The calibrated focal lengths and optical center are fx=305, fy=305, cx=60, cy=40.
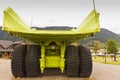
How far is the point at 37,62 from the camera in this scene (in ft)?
31.8

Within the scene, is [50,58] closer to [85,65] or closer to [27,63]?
[27,63]

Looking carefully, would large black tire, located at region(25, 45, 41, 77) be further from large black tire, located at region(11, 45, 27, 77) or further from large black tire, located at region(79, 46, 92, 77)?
large black tire, located at region(79, 46, 92, 77)

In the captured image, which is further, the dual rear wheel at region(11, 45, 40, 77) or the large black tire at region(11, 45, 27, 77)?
the large black tire at region(11, 45, 27, 77)

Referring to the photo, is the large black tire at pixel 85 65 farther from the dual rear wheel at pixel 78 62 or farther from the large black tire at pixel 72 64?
the large black tire at pixel 72 64

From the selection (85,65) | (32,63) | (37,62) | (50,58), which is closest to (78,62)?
(85,65)

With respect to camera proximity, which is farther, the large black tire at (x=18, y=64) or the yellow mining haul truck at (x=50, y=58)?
the large black tire at (x=18, y=64)

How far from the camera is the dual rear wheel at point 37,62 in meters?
9.63

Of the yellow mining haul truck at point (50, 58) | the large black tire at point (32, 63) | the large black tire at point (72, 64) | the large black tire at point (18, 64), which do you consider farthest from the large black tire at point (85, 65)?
the large black tire at point (18, 64)

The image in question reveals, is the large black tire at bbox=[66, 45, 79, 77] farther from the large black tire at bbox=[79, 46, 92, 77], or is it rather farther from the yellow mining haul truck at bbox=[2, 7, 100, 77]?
the large black tire at bbox=[79, 46, 92, 77]

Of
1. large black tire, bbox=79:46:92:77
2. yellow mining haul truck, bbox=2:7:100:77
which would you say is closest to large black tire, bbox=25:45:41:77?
yellow mining haul truck, bbox=2:7:100:77

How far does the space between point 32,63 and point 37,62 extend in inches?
6.9

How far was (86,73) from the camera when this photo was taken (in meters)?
9.80

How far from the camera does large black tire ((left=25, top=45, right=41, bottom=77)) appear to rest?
31.6 ft

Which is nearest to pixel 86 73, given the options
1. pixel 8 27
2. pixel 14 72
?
pixel 14 72
